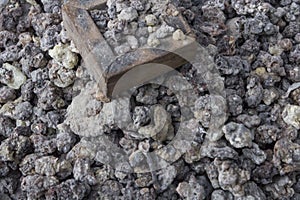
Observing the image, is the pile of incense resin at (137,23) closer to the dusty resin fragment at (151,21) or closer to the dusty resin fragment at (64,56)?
the dusty resin fragment at (151,21)

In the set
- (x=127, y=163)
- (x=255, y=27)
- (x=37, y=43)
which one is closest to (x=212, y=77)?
(x=255, y=27)

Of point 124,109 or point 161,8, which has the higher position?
point 161,8

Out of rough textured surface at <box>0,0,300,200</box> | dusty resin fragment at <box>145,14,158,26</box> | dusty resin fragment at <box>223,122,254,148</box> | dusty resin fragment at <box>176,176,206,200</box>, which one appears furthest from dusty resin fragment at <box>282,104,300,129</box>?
dusty resin fragment at <box>145,14,158,26</box>

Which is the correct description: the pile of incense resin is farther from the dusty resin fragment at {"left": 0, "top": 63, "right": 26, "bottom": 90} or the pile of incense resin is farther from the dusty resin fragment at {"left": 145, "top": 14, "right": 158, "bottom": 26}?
the dusty resin fragment at {"left": 0, "top": 63, "right": 26, "bottom": 90}

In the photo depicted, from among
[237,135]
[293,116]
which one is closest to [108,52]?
[237,135]

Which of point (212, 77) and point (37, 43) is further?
point (37, 43)

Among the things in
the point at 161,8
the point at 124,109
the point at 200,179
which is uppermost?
the point at 161,8

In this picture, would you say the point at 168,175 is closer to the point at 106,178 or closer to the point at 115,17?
the point at 106,178
